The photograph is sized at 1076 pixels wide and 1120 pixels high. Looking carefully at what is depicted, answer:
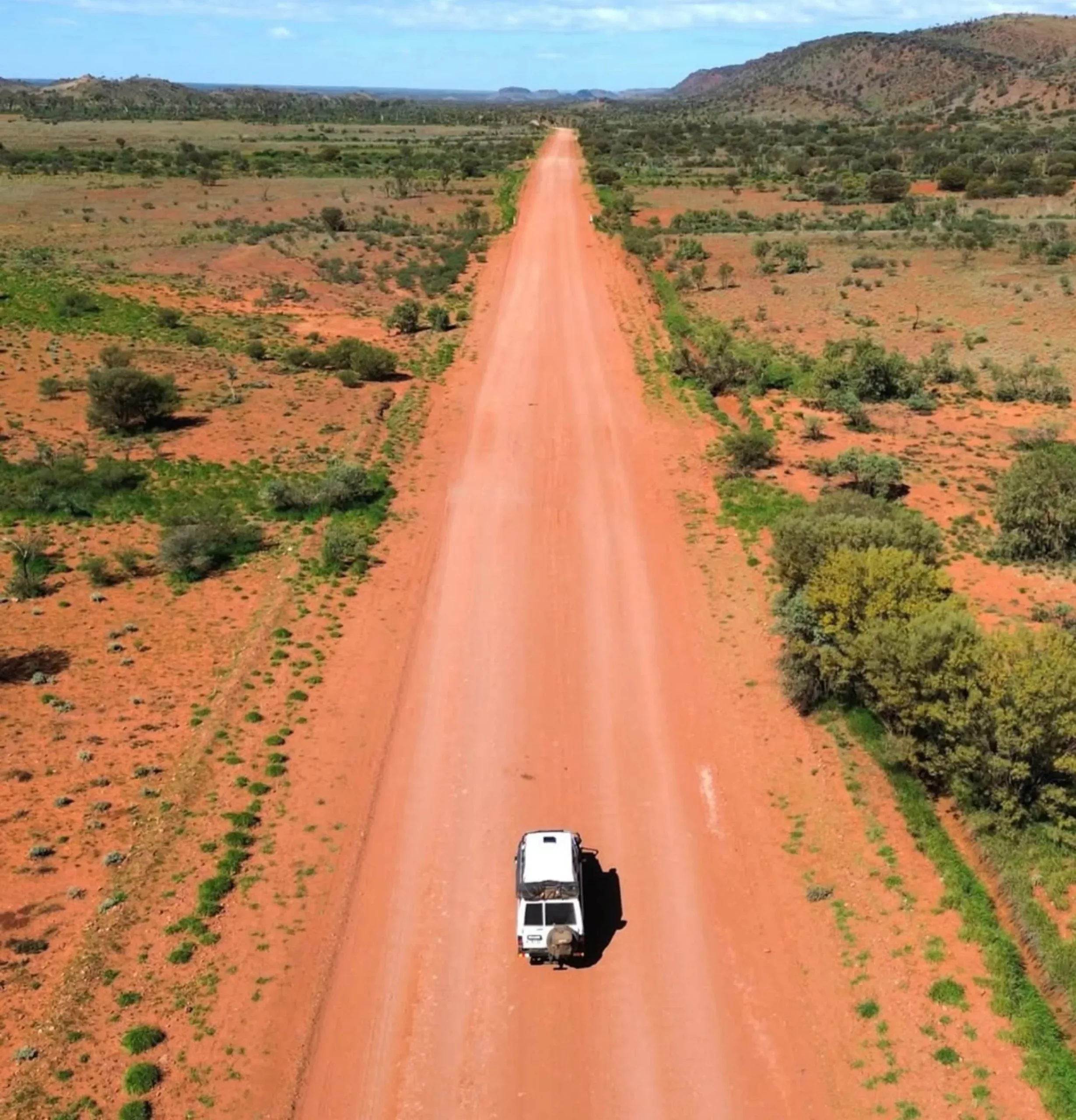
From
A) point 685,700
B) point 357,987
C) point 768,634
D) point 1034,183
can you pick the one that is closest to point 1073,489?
point 768,634

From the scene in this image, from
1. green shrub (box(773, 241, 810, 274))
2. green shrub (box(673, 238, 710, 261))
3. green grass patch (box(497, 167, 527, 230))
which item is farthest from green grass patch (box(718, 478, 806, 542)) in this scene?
green grass patch (box(497, 167, 527, 230))

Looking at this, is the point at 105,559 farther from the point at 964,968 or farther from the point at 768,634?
the point at 964,968

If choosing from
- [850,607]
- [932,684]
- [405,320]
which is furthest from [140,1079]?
[405,320]

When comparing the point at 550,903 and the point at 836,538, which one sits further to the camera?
the point at 836,538

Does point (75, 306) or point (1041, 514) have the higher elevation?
point (75, 306)

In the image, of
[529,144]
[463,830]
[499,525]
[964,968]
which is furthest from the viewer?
[529,144]

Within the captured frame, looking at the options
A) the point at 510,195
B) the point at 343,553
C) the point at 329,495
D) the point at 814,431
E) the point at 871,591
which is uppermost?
the point at 510,195

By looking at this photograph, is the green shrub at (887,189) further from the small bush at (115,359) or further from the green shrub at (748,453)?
the small bush at (115,359)

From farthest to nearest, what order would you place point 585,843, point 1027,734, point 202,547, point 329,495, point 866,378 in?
point 866,378 < point 329,495 < point 202,547 < point 585,843 < point 1027,734

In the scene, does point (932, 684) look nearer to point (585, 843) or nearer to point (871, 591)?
point (871, 591)
